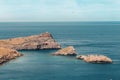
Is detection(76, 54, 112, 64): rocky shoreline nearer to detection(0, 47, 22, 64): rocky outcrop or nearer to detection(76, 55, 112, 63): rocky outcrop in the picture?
detection(76, 55, 112, 63): rocky outcrop

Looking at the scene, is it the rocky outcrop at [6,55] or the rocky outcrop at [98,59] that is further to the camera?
the rocky outcrop at [6,55]

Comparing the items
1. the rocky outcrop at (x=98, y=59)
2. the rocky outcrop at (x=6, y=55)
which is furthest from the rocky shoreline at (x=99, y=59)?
the rocky outcrop at (x=6, y=55)

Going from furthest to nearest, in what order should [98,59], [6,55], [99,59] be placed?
[6,55]
[98,59]
[99,59]

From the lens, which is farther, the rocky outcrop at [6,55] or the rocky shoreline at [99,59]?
the rocky outcrop at [6,55]

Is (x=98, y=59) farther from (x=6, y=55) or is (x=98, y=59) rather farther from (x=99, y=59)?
(x=6, y=55)

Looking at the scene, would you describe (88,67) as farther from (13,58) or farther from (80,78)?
(13,58)

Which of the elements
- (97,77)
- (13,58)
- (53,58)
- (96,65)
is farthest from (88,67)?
(13,58)

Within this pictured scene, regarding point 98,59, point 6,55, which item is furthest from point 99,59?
point 6,55

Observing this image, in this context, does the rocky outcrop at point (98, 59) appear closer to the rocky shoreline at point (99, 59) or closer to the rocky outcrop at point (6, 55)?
the rocky shoreline at point (99, 59)

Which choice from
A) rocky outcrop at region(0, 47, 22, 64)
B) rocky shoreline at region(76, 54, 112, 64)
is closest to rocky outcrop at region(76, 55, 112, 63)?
rocky shoreline at region(76, 54, 112, 64)

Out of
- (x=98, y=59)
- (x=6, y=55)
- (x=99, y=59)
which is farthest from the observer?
(x=6, y=55)

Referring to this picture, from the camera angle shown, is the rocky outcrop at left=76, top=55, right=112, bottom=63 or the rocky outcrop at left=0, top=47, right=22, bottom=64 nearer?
the rocky outcrop at left=76, top=55, right=112, bottom=63
